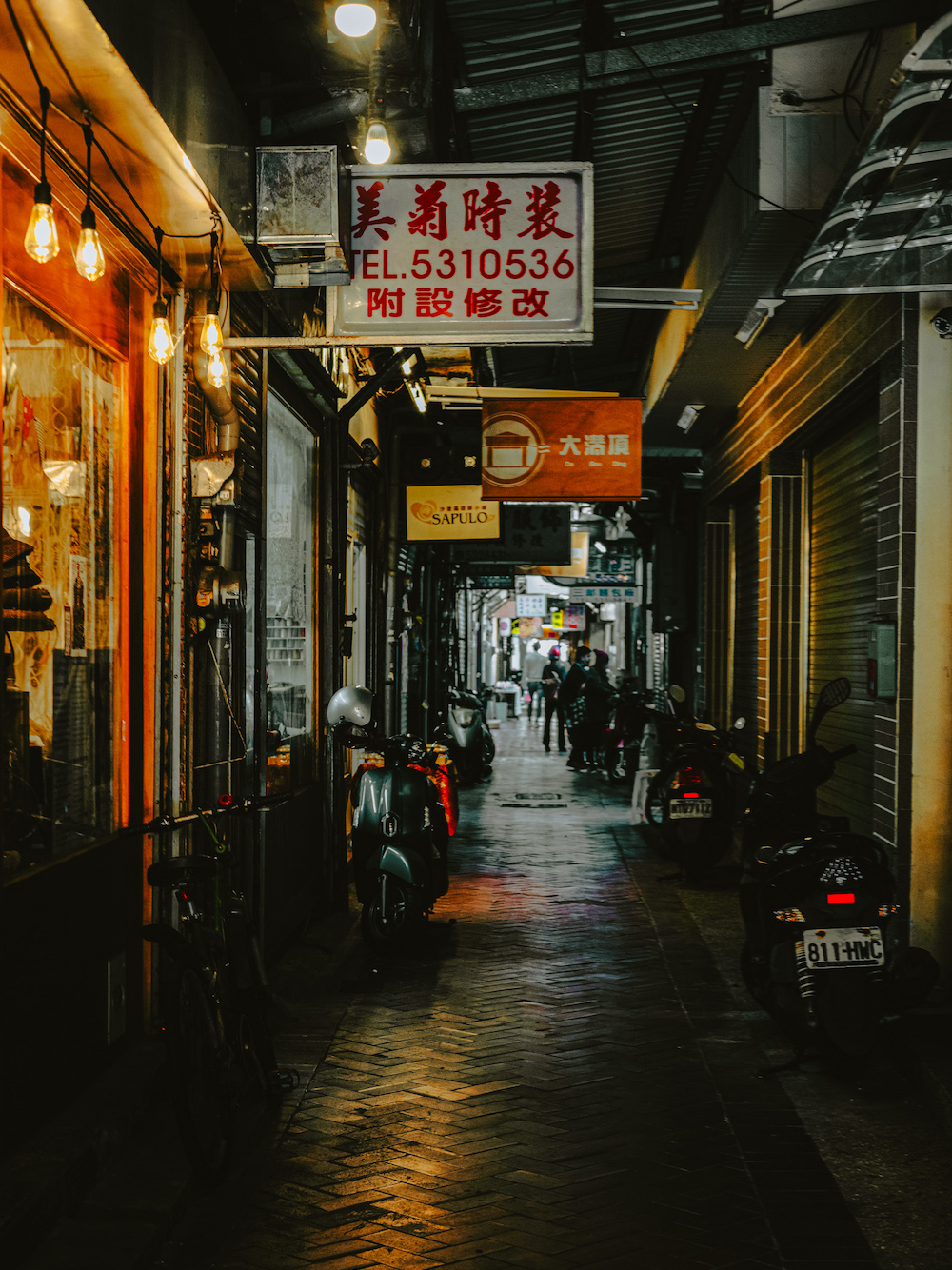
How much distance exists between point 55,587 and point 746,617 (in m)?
8.97

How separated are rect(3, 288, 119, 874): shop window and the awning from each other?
3327mm

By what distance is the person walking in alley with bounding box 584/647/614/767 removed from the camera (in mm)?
18938

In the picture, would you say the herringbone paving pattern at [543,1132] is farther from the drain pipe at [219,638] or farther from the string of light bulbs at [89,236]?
the string of light bulbs at [89,236]

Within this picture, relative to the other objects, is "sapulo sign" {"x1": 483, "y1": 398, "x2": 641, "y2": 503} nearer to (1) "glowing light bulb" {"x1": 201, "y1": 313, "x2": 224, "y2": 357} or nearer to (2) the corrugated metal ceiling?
(2) the corrugated metal ceiling

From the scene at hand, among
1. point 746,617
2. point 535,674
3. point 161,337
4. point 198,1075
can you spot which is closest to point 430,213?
point 161,337

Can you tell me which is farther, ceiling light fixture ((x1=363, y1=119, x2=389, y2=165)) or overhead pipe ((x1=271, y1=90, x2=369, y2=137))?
overhead pipe ((x1=271, y1=90, x2=369, y2=137))

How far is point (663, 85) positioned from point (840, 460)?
300 cm

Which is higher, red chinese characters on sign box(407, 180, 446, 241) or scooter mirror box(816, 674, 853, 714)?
red chinese characters on sign box(407, 180, 446, 241)

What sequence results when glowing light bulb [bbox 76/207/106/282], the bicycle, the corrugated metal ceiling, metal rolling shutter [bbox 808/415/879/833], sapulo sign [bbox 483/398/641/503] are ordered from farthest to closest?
sapulo sign [bbox 483/398/641/503] → metal rolling shutter [bbox 808/415/879/833] → the corrugated metal ceiling → the bicycle → glowing light bulb [bbox 76/207/106/282]

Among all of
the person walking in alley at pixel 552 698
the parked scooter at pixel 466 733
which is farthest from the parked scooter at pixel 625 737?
the person walking in alley at pixel 552 698

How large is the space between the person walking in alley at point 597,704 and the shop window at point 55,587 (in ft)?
46.9

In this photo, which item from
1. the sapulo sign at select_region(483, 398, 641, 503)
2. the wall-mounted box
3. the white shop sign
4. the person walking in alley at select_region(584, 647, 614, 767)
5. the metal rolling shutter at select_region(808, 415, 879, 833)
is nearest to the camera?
the wall-mounted box

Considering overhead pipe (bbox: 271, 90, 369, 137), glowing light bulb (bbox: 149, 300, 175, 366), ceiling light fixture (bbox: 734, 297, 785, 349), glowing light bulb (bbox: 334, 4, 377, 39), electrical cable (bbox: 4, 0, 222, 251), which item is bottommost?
glowing light bulb (bbox: 149, 300, 175, 366)

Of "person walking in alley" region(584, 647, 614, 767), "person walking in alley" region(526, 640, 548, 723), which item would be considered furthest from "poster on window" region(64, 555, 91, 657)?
"person walking in alley" region(526, 640, 548, 723)
